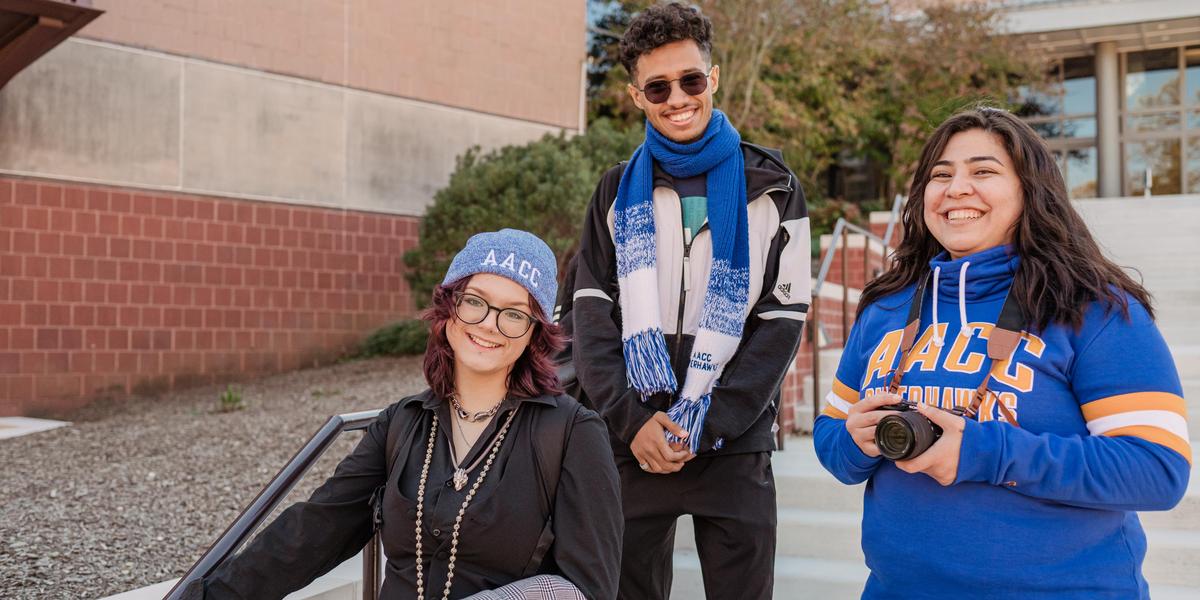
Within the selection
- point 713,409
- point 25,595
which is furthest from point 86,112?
point 713,409

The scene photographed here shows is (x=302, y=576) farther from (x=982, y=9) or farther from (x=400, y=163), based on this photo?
(x=982, y=9)

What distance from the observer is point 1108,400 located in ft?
5.25

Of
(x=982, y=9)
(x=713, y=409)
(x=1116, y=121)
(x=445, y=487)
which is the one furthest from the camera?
(x=1116, y=121)

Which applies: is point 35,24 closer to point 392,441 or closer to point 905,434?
point 392,441

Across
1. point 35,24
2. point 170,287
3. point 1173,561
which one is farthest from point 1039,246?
point 170,287

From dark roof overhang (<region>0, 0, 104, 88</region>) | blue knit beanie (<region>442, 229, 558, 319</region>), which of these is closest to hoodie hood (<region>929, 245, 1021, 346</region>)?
blue knit beanie (<region>442, 229, 558, 319</region>)

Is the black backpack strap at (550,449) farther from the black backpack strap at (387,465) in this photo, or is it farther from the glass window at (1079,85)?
the glass window at (1079,85)

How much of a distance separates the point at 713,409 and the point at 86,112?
7600 millimetres

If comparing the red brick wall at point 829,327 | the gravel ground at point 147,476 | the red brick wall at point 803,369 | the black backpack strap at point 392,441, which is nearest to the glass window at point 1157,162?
the red brick wall at point 829,327

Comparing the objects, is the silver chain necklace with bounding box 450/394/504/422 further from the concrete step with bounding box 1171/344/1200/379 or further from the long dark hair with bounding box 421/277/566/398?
the concrete step with bounding box 1171/344/1200/379

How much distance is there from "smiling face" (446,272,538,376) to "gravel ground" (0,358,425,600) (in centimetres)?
244

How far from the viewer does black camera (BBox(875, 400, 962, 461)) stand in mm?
1608

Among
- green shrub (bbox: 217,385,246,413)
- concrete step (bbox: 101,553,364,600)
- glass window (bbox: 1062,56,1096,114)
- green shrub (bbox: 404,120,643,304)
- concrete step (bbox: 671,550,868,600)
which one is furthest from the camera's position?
glass window (bbox: 1062,56,1096,114)

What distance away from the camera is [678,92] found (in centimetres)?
248
